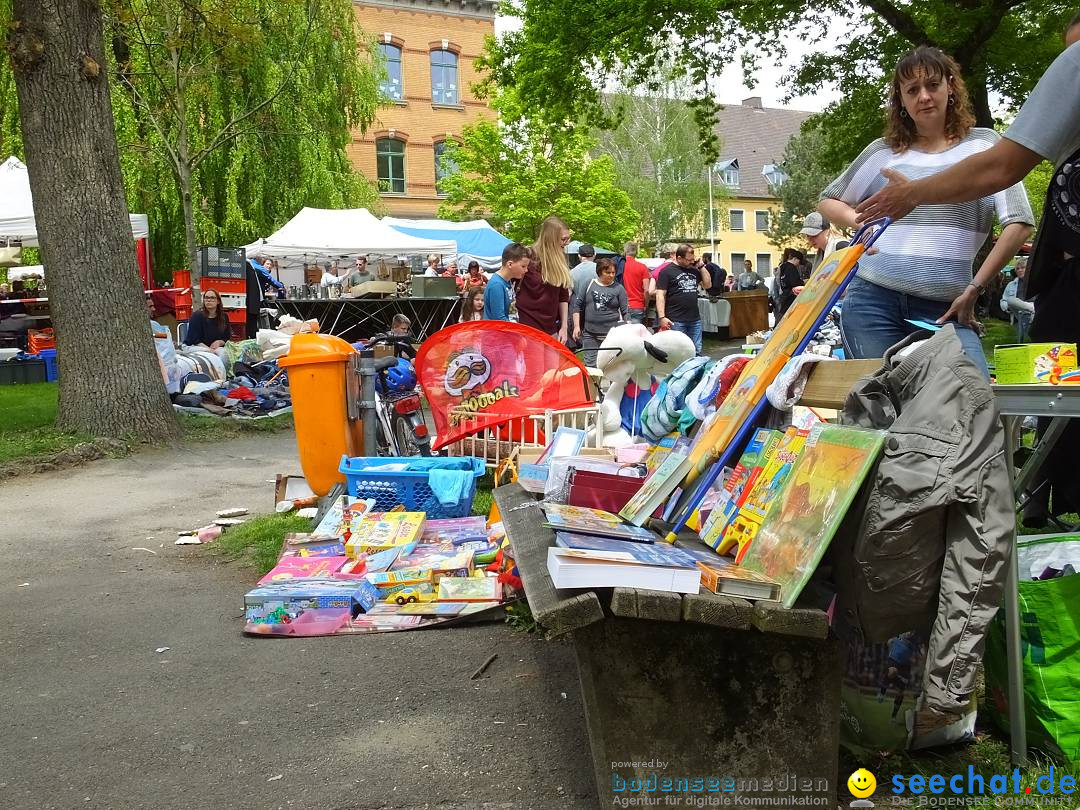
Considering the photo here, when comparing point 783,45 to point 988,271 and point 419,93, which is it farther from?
point 419,93

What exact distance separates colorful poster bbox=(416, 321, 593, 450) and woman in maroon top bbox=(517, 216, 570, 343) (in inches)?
80.2

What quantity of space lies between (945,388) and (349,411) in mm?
5044

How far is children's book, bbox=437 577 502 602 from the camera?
A: 4711mm

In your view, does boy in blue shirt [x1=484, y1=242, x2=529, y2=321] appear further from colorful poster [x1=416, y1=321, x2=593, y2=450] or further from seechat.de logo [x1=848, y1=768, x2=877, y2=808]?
seechat.de logo [x1=848, y1=768, x2=877, y2=808]

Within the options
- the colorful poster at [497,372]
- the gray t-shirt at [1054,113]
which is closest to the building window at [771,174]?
the colorful poster at [497,372]

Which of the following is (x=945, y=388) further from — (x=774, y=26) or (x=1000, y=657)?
(x=774, y=26)

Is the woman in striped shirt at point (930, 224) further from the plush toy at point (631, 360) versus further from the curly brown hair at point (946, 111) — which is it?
the plush toy at point (631, 360)

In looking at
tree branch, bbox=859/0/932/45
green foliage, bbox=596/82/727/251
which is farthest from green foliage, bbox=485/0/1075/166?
green foliage, bbox=596/82/727/251

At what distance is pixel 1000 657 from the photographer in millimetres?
3031

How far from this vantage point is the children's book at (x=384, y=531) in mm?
5309

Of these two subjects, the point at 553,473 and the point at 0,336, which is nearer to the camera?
the point at 553,473

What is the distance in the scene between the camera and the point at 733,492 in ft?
11.0

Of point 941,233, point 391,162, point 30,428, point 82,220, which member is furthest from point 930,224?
point 391,162

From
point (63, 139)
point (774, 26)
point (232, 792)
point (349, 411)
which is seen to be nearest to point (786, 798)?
point (232, 792)
